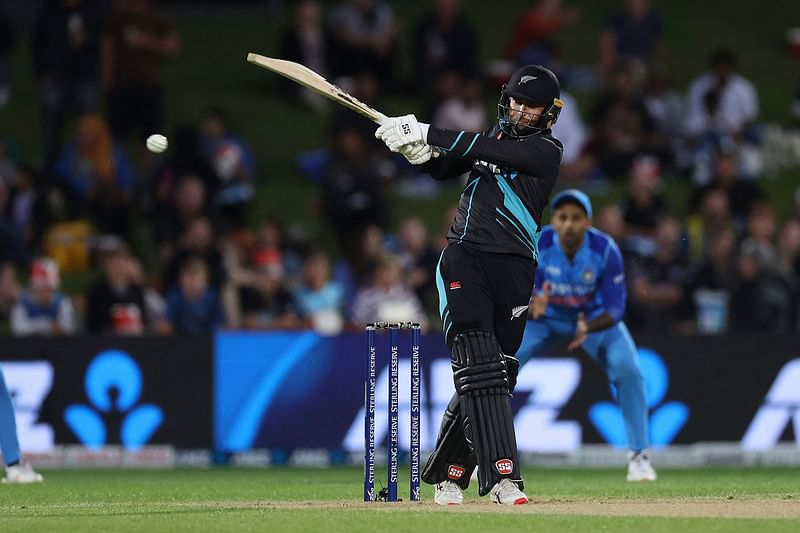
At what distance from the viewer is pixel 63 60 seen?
18875mm

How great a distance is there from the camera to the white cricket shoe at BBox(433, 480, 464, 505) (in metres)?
9.29

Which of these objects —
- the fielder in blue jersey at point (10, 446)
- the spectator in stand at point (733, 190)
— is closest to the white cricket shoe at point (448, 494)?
the fielder in blue jersey at point (10, 446)

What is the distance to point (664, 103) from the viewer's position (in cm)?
2045

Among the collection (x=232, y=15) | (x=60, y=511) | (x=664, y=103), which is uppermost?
(x=232, y=15)

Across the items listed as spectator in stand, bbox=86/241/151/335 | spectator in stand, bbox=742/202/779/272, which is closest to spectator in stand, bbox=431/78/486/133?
spectator in stand, bbox=742/202/779/272

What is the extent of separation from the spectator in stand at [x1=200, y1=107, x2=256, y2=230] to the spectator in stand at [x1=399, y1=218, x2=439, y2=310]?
7.28ft

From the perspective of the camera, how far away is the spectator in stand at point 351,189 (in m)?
18.4

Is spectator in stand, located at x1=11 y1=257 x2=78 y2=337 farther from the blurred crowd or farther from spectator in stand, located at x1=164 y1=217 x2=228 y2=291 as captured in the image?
spectator in stand, located at x1=164 y1=217 x2=228 y2=291

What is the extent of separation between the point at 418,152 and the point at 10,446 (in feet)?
16.4

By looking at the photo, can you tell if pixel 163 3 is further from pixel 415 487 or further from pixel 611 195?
pixel 415 487

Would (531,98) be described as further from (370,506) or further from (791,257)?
(791,257)

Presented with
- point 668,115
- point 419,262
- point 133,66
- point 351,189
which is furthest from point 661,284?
point 133,66

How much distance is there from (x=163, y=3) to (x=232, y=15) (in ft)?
3.71

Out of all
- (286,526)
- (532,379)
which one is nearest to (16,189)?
(532,379)
